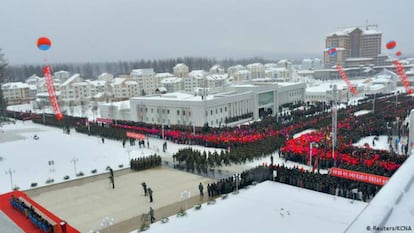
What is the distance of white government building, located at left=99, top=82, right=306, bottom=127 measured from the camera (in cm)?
2956

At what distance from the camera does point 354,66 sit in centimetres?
9919

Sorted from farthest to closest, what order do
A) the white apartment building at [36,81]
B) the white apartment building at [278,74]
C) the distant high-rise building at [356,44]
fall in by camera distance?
the distant high-rise building at [356,44], the white apartment building at [278,74], the white apartment building at [36,81]

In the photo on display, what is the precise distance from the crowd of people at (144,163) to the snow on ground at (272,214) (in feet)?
20.2

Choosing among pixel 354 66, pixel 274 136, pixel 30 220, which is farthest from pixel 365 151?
pixel 354 66

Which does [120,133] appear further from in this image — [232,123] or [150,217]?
[150,217]

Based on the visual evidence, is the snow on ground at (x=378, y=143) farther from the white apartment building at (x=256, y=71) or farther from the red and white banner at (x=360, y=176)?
the white apartment building at (x=256, y=71)

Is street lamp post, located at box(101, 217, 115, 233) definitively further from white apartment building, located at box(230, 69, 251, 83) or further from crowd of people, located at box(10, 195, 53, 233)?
white apartment building, located at box(230, 69, 251, 83)

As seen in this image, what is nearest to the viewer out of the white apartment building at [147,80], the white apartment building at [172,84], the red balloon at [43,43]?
the red balloon at [43,43]

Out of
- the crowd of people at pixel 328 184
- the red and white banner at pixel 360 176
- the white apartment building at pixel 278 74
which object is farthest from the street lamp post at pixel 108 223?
the white apartment building at pixel 278 74

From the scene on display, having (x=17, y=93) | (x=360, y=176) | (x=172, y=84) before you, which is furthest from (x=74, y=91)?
(x=360, y=176)

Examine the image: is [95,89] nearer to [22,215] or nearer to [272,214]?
[22,215]

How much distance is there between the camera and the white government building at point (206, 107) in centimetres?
2956

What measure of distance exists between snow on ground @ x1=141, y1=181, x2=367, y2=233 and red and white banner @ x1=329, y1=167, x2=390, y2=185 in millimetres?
1671

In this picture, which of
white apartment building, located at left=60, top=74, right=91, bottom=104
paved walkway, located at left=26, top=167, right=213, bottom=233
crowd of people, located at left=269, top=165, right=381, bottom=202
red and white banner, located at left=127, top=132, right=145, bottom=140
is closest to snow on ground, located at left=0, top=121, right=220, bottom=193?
red and white banner, located at left=127, top=132, right=145, bottom=140
